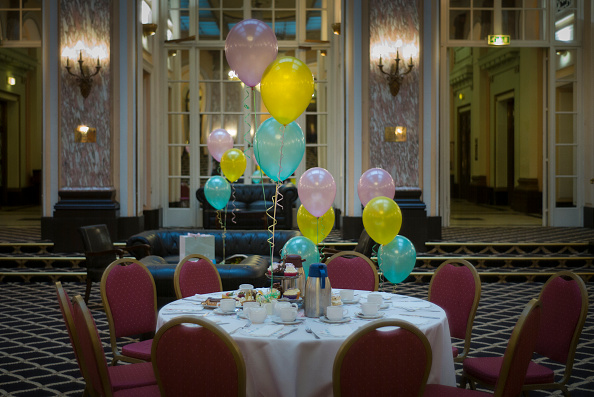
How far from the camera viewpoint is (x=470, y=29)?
1004 centimetres

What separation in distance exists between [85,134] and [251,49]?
591cm

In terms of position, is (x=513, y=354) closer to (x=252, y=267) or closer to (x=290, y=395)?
(x=290, y=395)

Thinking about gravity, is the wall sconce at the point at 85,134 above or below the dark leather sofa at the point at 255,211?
above

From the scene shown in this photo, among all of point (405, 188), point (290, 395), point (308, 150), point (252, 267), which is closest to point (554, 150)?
point (405, 188)

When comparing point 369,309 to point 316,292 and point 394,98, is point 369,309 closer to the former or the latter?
point 316,292

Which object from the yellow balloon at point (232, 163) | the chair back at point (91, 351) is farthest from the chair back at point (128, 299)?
the yellow balloon at point (232, 163)

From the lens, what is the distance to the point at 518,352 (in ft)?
8.46

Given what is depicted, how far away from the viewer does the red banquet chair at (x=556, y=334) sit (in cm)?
307

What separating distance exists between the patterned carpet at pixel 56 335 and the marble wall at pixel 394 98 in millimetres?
1858

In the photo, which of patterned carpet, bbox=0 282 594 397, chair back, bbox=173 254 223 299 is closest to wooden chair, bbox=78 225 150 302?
patterned carpet, bbox=0 282 594 397

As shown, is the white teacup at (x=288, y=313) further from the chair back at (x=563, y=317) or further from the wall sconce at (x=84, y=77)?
the wall sconce at (x=84, y=77)

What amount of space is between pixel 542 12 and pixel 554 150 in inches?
87.5

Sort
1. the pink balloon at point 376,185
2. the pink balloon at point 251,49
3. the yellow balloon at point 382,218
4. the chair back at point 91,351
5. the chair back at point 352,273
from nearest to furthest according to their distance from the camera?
1. the chair back at point 91,351
2. the pink balloon at point 251,49
3. the yellow balloon at point 382,218
4. the chair back at point 352,273
5. the pink balloon at point 376,185

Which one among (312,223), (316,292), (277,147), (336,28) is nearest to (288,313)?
(316,292)
